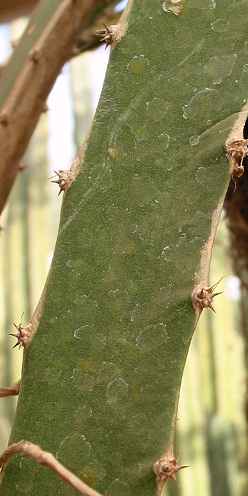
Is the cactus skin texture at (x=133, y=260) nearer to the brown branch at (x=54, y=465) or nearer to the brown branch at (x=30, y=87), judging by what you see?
the brown branch at (x=54, y=465)

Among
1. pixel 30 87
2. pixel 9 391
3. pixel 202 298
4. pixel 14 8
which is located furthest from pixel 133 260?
pixel 14 8

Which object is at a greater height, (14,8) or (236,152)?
(14,8)

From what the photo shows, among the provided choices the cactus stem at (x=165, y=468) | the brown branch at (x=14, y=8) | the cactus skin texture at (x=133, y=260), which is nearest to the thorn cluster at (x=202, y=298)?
the cactus skin texture at (x=133, y=260)

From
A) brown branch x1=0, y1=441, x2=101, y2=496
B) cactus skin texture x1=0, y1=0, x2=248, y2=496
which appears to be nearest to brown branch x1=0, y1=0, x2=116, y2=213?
cactus skin texture x1=0, y1=0, x2=248, y2=496

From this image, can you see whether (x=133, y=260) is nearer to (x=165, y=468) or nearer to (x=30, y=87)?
(x=165, y=468)

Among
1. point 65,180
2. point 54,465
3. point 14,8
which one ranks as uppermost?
point 14,8

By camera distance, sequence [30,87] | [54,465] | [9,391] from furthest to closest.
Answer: [30,87] < [9,391] < [54,465]
